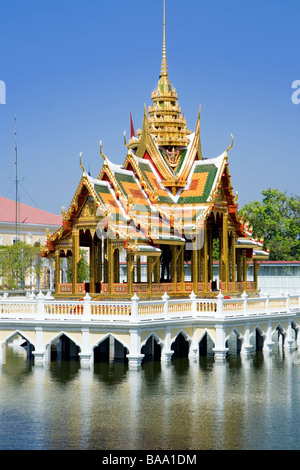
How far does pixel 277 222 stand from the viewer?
70.8 meters

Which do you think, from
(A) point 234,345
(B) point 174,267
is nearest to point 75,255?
(B) point 174,267

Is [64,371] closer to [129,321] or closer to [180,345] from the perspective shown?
[129,321]

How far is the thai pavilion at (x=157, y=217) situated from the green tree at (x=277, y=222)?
1384 inches

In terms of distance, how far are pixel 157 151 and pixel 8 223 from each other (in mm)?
41530

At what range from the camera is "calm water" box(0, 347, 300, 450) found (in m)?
15.7

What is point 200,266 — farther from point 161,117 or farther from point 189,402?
point 189,402

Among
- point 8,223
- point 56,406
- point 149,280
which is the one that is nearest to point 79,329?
point 149,280

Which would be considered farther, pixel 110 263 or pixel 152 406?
pixel 110 263

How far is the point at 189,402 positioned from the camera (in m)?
19.3

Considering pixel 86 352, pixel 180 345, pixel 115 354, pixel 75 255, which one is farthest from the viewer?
pixel 180 345

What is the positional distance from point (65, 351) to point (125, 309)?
197 inches

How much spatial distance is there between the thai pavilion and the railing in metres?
1.90

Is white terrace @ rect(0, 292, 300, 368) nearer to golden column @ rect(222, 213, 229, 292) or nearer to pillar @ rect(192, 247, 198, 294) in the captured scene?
pillar @ rect(192, 247, 198, 294)

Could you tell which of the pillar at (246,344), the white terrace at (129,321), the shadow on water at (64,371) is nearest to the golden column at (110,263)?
the white terrace at (129,321)
